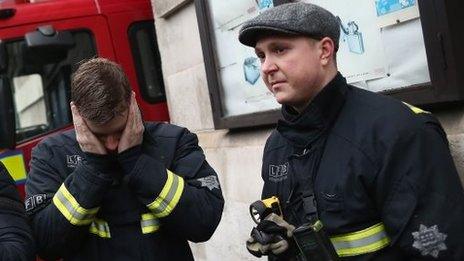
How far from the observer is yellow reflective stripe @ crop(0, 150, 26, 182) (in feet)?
14.4

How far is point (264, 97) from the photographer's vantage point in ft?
12.5

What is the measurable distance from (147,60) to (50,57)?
3.01 feet

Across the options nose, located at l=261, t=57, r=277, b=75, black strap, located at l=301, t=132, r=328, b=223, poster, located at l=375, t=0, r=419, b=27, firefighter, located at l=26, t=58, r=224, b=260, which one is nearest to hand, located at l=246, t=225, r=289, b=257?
black strap, located at l=301, t=132, r=328, b=223

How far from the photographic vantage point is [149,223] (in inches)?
79.5

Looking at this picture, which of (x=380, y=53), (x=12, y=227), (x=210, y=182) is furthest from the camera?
(x=380, y=53)

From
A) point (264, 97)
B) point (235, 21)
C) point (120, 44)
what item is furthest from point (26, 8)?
point (264, 97)

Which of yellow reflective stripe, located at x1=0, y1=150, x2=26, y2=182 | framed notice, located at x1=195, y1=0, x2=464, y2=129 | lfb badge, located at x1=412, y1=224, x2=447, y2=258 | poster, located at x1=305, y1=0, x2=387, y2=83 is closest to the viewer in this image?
lfb badge, located at x1=412, y1=224, x2=447, y2=258

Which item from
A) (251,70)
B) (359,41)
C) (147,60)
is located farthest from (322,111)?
(147,60)

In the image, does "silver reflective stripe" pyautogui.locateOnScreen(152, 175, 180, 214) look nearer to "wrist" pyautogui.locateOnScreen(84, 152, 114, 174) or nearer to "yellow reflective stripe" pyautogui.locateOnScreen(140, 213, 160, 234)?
"yellow reflective stripe" pyautogui.locateOnScreen(140, 213, 160, 234)

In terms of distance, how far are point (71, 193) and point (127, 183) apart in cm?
18

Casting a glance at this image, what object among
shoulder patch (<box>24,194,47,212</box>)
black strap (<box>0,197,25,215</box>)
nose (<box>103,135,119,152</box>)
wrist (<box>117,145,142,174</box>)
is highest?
nose (<box>103,135,119,152</box>)

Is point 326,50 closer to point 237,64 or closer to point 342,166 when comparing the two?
point 342,166

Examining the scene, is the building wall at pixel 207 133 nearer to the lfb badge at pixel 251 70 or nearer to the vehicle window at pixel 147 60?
the vehicle window at pixel 147 60

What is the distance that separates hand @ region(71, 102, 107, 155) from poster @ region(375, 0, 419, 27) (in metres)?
1.36
